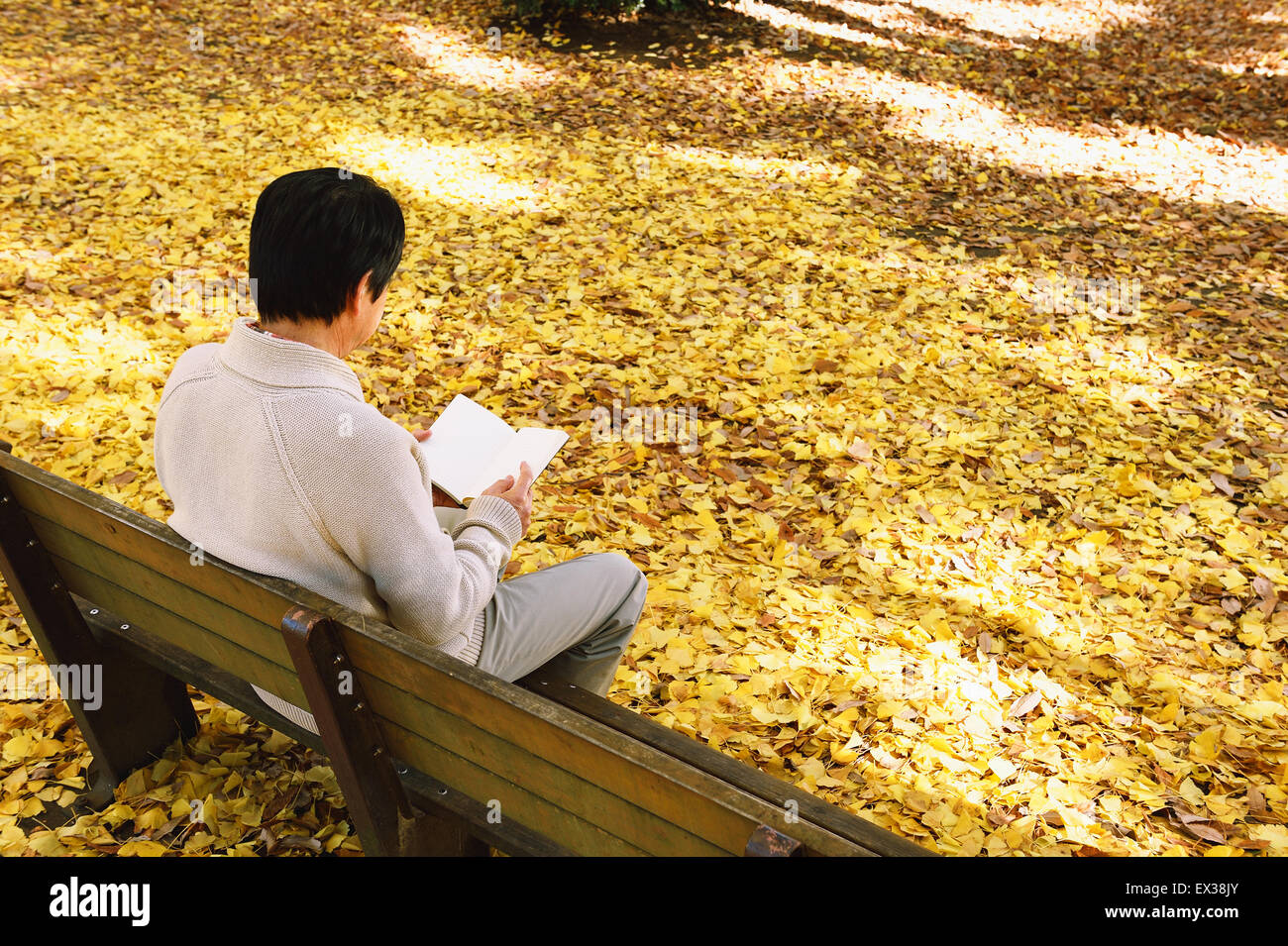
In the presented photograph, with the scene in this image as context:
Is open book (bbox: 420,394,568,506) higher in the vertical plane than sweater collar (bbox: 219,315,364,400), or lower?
lower

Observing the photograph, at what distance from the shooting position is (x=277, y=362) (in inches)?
75.2

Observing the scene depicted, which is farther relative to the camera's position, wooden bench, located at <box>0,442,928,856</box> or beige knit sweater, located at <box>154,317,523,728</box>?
beige knit sweater, located at <box>154,317,523,728</box>

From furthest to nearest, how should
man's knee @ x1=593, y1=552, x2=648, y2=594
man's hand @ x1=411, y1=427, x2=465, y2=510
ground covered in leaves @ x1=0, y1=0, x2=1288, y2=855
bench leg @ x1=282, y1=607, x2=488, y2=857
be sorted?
ground covered in leaves @ x1=0, y1=0, x2=1288, y2=855 < man's hand @ x1=411, y1=427, x2=465, y2=510 < man's knee @ x1=593, y1=552, x2=648, y2=594 < bench leg @ x1=282, y1=607, x2=488, y2=857

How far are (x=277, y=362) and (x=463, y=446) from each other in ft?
2.92

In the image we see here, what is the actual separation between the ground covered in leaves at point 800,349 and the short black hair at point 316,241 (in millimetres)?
1640

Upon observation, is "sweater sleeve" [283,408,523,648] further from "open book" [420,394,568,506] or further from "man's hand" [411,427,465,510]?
"man's hand" [411,427,465,510]

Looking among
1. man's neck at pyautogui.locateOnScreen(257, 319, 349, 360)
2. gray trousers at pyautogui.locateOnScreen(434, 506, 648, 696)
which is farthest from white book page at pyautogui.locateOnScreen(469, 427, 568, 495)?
man's neck at pyautogui.locateOnScreen(257, 319, 349, 360)

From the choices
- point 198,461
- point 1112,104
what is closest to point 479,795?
point 198,461

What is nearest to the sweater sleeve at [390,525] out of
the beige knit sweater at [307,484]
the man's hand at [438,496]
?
the beige knit sweater at [307,484]

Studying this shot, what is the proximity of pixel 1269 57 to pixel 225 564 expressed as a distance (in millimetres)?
11466

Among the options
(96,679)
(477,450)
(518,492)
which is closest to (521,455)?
(477,450)

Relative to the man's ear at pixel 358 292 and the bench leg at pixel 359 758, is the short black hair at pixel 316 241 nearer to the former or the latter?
the man's ear at pixel 358 292

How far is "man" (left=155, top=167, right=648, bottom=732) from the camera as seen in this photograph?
186 cm

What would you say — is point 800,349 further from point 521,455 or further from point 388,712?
point 388,712
